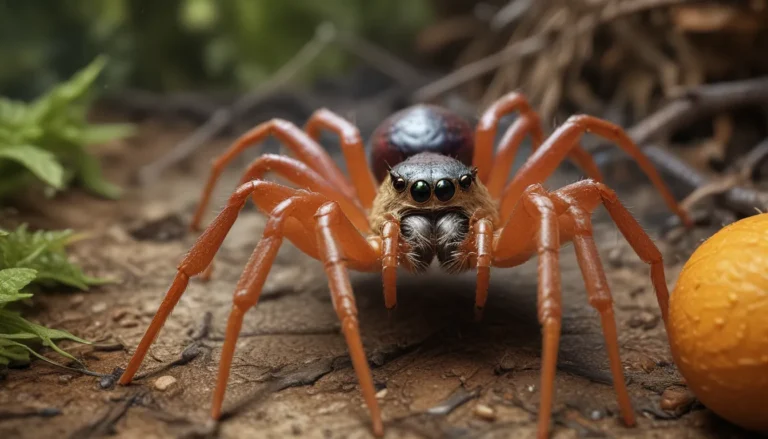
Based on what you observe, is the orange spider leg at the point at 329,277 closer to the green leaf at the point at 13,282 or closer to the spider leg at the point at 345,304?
the spider leg at the point at 345,304

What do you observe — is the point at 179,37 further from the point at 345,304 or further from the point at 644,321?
the point at 644,321

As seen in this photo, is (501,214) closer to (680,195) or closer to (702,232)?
(702,232)

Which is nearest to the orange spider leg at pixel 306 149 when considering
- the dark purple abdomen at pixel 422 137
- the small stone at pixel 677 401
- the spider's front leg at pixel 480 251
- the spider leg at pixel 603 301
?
the dark purple abdomen at pixel 422 137

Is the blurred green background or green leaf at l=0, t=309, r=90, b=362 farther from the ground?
the blurred green background

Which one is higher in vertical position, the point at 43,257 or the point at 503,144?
the point at 503,144

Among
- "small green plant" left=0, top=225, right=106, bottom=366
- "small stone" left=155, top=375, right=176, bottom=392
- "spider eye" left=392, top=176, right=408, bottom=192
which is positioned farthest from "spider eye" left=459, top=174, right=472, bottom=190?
A: "small green plant" left=0, top=225, right=106, bottom=366

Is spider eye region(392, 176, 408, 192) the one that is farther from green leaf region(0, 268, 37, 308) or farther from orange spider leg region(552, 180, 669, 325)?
green leaf region(0, 268, 37, 308)

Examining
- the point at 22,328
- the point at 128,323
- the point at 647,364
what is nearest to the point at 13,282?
the point at 22,328
